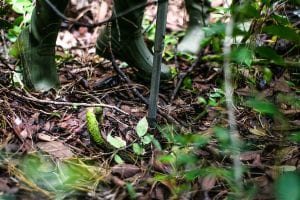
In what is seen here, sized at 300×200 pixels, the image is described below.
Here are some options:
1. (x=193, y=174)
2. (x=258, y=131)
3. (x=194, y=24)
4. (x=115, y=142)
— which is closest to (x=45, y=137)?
(x=115, y=142)

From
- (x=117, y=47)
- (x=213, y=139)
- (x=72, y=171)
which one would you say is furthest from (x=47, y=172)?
(x=117, y=47)

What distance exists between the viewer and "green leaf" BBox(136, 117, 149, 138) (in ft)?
4.89

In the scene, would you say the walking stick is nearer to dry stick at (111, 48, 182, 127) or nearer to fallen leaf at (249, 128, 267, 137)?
dry stick at (111, 48, 182, 127)

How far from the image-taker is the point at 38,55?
176cm

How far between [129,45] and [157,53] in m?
0.44

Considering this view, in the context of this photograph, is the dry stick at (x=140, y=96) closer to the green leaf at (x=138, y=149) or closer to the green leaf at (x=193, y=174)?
the green leaf at (x=138, y=149)

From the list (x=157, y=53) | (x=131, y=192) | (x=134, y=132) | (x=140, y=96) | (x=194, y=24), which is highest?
(x=194, y=24)

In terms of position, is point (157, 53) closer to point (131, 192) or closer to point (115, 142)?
point (115, 142)

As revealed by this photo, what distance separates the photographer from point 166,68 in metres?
1.96

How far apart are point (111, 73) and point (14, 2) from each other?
58cm

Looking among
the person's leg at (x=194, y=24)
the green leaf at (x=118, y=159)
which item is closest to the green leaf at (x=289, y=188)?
the green leaf at (x=118, y=159)

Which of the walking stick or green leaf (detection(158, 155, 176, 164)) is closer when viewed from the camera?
green leaf (detection(158, 155, 176, 164))

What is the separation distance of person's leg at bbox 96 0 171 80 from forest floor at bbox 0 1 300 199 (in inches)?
3.0

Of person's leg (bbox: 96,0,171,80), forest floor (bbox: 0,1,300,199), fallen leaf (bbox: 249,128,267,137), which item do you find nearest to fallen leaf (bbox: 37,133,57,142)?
forest floor (bbox: 0,1,300,199)
